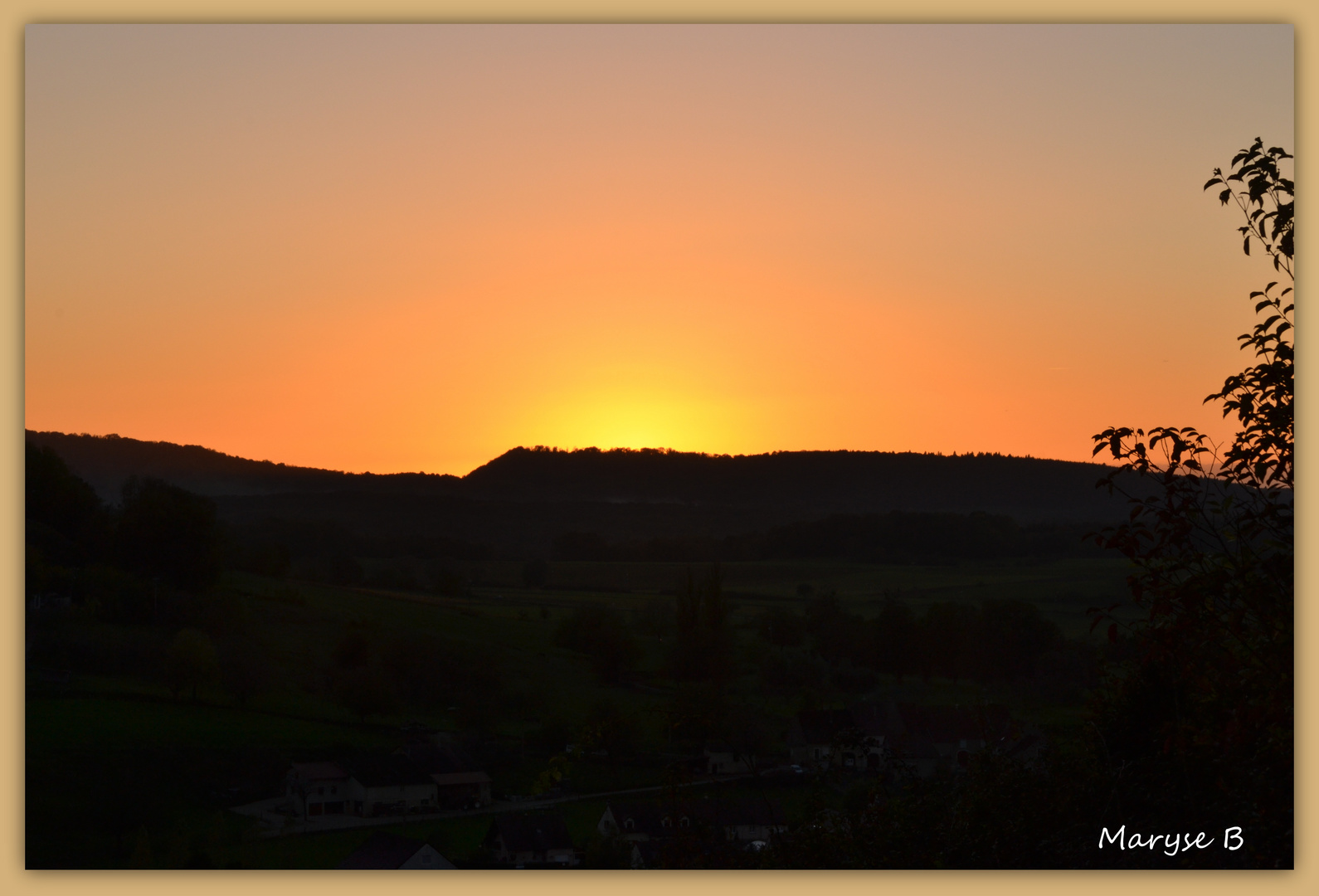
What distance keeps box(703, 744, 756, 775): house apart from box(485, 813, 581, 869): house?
3.91 feet

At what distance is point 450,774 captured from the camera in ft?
24.0

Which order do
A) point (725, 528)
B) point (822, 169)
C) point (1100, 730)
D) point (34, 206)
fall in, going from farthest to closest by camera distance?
1. point (725, 528)
2. point (822, 169)
3. point (34, 206)
4. point (1100, 730)

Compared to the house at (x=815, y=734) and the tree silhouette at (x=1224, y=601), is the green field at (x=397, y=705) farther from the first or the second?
the tree silhouette at (x=1224, y=601)

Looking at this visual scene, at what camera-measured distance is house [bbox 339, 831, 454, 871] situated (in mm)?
5965

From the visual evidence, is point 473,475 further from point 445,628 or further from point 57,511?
point 57,511

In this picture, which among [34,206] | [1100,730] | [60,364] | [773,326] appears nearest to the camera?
[1100,730]

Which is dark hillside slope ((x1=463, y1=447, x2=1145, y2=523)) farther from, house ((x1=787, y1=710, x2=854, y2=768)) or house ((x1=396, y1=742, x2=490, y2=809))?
house ((x1=396, y1=742, x2=490, y2=809))

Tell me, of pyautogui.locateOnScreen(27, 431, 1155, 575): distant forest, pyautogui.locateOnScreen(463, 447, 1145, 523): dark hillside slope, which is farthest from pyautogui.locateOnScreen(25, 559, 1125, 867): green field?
pyautogui.locateOnScreen(463, 447, 1145, 523): dark hillside slope

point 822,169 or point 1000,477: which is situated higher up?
point 822,169

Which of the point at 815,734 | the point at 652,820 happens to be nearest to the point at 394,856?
the point at 652,820

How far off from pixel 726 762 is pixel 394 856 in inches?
96.7

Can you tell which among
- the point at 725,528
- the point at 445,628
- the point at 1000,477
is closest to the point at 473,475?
the point at 445,628

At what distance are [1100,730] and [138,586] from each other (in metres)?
7.07

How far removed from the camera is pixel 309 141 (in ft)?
23.6
